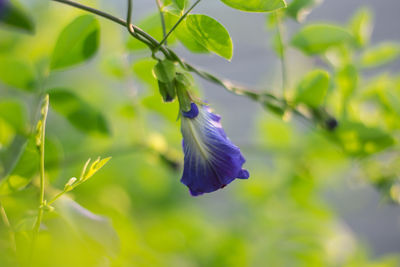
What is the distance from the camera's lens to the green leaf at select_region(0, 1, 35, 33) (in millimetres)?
437

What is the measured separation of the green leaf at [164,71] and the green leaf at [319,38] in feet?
0.90

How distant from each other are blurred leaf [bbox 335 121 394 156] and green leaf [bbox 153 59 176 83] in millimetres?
289

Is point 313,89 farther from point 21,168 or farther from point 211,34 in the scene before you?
point 21,168

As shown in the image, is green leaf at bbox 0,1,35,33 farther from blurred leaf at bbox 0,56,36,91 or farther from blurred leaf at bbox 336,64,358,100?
blurred leaf at bbox 336,64,358,100

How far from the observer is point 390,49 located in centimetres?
67

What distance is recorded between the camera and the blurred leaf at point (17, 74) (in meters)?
0.56

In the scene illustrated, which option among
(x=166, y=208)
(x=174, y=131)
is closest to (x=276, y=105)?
(x=174, y=131)

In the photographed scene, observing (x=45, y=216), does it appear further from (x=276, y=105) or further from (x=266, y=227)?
(x=266, y=227)

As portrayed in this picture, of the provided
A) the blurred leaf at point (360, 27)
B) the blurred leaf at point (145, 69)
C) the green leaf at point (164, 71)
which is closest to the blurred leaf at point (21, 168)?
the green leaf at point (164, 71)

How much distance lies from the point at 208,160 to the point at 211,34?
0.10 meters

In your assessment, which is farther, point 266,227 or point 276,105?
point 266,227

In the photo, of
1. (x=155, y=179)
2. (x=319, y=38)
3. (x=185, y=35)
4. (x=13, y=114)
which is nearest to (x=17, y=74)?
(x=13, y=114)

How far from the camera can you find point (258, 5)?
1.07 ft

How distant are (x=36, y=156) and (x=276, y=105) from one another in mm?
298
